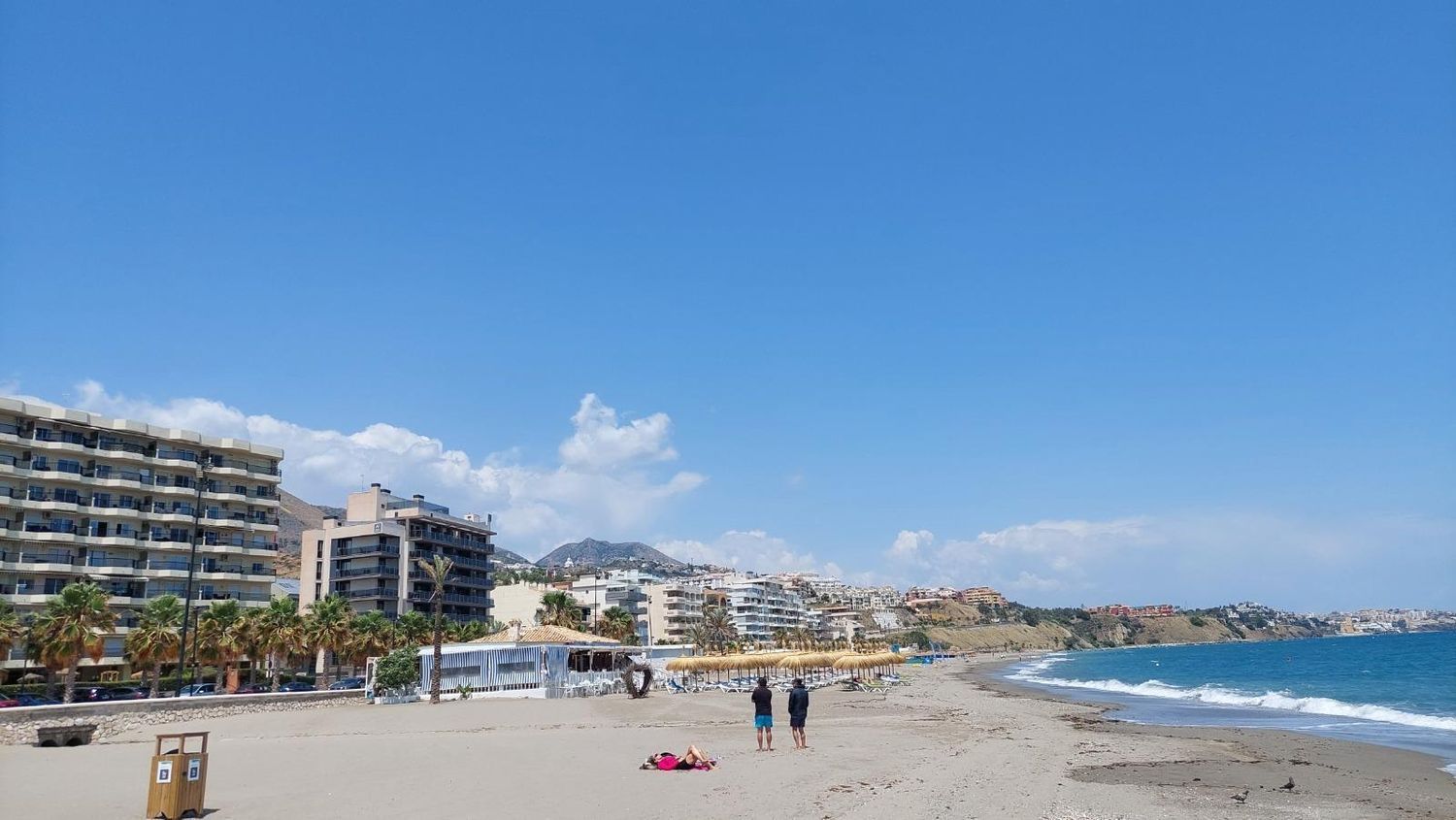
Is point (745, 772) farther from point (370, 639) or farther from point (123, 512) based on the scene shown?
point (123, 512)

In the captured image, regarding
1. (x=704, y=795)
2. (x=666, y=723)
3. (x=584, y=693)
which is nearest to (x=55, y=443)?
(x=584, y=693)

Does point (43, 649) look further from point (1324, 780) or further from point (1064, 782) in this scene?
point (1324, 780)

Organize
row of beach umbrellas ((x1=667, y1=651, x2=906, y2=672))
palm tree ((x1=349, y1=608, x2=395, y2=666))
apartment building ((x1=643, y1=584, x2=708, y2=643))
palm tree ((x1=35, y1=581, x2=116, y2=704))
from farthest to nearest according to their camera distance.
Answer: apartment building ((x1=643, y1=584, x2=708, y2=643)), row of beach umbrellas ((x1=667, y1=651, x2=906, y2=672)), palm tree ((x1=349, y1=608, x2=395, y2=666)), palm tree ((x1=35, y1=581, x2=116, y2=704))

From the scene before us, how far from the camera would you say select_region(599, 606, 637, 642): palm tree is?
82062 mm

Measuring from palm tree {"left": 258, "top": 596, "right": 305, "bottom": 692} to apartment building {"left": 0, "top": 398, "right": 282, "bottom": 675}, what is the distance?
1123 cm

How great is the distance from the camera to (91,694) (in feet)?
161

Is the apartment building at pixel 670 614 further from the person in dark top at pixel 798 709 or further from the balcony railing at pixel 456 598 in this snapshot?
the person in dark top at pixel 798 709

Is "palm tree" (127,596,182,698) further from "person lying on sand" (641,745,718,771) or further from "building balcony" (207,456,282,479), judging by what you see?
"person lying on sand" (641,745,718,771)

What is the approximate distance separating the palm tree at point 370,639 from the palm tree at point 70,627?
47.3 ft

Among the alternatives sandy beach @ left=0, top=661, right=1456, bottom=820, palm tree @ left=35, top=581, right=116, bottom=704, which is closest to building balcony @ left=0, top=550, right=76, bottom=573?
palm tree @ left=35, top=581, right=116, bottom=704

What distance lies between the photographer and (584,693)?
54.8m

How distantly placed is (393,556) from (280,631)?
38.4m

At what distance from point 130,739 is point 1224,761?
1361 inches

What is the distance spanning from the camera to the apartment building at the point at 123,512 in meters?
62.8
